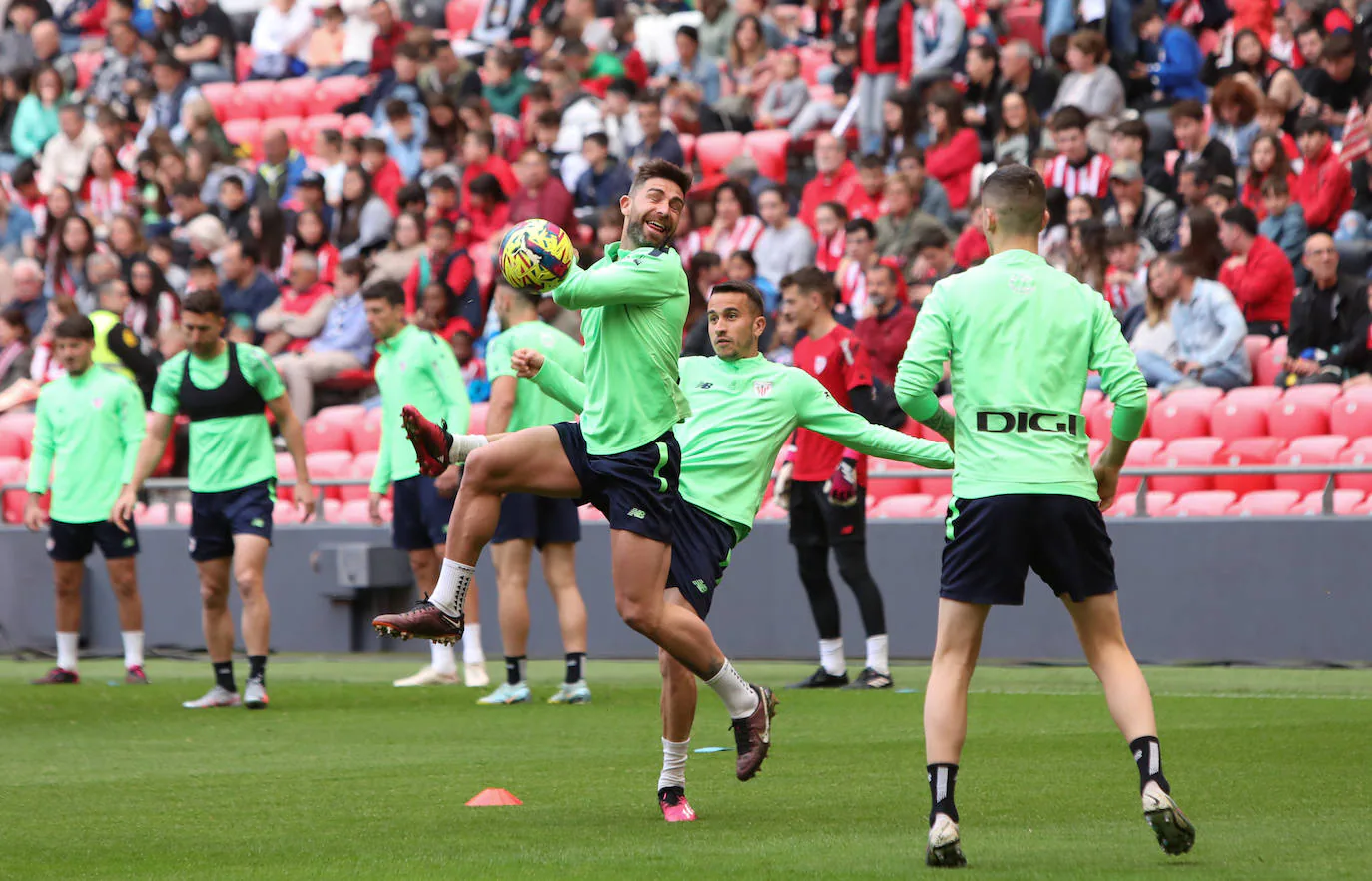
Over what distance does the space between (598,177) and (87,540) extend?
719 cm

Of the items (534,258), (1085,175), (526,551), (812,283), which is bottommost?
(526,551)

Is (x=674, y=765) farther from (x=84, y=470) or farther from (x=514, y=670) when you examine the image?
(x=84, y=470)

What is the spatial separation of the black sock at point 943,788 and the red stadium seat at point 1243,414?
8403 millimetres

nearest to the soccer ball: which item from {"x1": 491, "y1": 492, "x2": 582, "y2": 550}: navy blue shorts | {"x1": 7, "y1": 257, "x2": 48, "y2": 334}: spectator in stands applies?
{"x1": 491, "y1": 492, "x2": 582, "y2": 550}: navy blue shorts

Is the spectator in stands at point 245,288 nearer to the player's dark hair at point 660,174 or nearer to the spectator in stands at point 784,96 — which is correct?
the spectator in stands at point 784,96

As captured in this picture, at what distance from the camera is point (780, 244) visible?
16859 mm

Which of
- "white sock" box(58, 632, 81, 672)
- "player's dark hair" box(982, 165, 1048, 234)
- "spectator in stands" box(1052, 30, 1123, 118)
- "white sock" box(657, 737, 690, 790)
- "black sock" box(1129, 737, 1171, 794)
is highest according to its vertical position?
"spectator in stands" box(1052, 30, 1123, 118)

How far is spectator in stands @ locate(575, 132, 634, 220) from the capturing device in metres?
18.8

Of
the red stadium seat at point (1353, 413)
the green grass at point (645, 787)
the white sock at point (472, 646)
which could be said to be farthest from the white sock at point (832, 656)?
the red stadium seat at point (1353, 413)

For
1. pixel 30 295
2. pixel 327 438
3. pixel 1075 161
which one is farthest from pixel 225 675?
pixel 30 295

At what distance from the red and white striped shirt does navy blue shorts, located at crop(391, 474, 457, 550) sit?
20.7 ft

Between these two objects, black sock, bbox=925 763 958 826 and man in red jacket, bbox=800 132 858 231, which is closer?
black sock, bbox=925 763 958 826

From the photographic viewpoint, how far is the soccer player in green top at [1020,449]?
5535 mm

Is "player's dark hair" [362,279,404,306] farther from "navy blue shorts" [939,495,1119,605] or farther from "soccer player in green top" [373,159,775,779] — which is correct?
"navy blue shorts" [939,495,1119,605]
